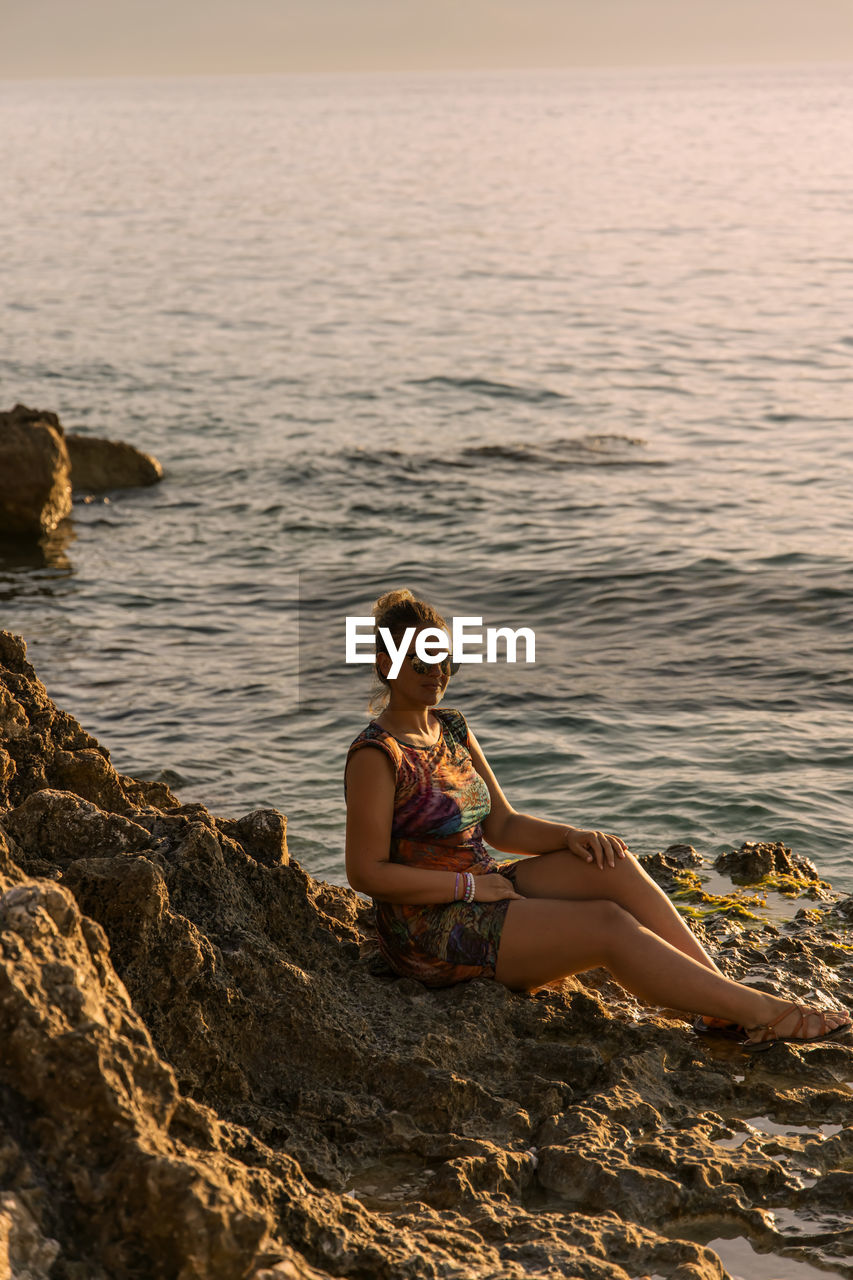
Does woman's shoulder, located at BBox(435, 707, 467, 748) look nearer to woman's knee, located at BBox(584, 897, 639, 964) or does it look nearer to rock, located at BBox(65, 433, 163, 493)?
woman's knee, located at BBox(584, 897, 639, 964)

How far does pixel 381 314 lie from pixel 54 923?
32.8m

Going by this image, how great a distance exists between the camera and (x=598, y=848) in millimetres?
5117

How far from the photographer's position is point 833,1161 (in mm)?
4273

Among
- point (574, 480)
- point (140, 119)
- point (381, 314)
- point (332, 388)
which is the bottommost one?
point (574, 480)

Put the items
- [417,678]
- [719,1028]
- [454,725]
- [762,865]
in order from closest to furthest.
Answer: [719,1028], [417,678], [454,725], [762,865]

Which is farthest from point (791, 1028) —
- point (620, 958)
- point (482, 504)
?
point (482, 504)

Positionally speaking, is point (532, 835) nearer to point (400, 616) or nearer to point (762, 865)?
point (400, 616)

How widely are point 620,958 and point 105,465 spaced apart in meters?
15.9

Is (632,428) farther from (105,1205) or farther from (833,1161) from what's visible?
(105,1205)

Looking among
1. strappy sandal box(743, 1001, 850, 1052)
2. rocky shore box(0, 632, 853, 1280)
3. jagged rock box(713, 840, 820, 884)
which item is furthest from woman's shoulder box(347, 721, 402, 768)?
jagged rock box(713, 840, 820, 884)

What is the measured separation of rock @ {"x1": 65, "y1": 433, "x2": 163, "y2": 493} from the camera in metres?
19.1

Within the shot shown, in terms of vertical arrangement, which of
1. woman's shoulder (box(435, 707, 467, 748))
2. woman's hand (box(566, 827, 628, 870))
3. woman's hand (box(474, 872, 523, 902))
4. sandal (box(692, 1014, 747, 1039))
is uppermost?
woman's shoulder (box(435, 707, 467, 748))

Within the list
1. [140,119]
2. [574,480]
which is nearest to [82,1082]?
[574,480]

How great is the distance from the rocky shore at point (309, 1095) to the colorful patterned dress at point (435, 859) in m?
0.12
